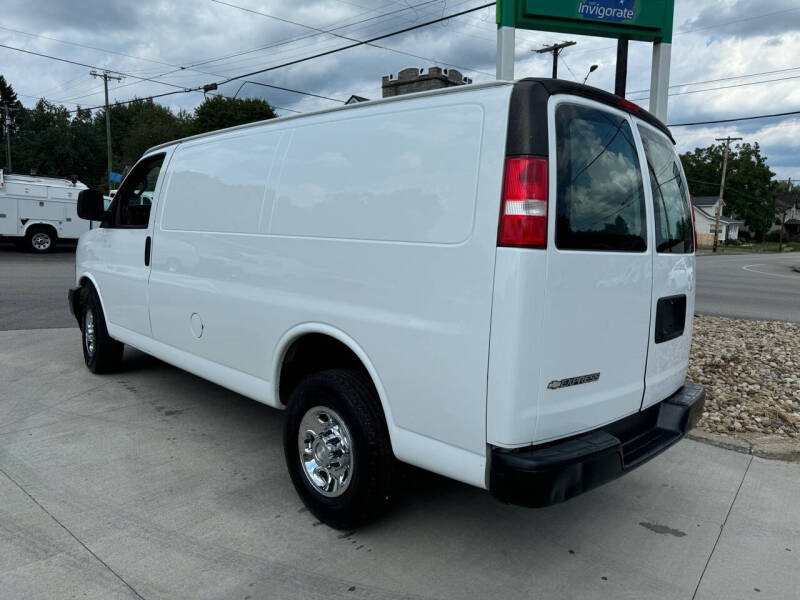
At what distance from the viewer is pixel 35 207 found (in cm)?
1953

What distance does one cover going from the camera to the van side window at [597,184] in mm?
2539

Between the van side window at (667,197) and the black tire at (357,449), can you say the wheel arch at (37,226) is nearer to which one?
the black tire at (357,449)

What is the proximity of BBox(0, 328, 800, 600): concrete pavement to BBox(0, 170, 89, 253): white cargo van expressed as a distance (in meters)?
17.5

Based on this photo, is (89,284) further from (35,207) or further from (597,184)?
(35,207)

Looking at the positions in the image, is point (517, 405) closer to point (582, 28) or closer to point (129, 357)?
point (129, 357)

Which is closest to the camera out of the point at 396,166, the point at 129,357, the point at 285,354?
the point at 396,166

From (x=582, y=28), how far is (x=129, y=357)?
20.3 feet

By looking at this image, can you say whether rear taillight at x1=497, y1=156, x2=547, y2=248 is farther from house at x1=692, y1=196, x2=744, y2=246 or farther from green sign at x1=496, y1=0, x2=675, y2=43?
house at x1=692, y1=196, x2=744, y2=246

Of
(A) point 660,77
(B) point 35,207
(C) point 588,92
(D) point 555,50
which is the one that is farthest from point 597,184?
(D) point 555,50

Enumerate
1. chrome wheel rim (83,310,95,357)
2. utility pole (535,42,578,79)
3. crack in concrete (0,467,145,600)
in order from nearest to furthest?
1. crack in concrete (0,467,145,600)
2. chrome wheel rim (83,310,95,357)
3. utility pole (535,42,578,79)

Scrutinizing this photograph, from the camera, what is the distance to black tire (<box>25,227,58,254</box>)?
19.8 m

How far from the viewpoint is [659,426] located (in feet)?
10.6

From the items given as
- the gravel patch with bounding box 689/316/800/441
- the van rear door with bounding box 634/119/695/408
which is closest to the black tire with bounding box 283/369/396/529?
the van rear door with bounding box 634/119/695/408

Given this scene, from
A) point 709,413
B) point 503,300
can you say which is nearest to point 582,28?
point 709,413
